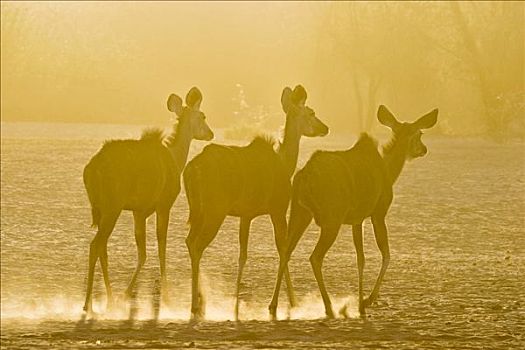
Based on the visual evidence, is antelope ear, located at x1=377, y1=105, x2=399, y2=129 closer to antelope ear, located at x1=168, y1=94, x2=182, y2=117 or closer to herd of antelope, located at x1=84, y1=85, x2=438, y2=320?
herd of antelope, located at x1=84, y1=85, x2=438, y2=320

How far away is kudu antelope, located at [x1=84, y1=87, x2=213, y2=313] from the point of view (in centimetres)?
1148

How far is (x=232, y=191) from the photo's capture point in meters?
11.3

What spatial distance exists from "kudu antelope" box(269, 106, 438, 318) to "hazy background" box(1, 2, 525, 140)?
37.7 meters

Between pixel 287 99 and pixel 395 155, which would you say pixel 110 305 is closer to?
pixel 287 99

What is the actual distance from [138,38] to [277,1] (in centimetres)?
1600

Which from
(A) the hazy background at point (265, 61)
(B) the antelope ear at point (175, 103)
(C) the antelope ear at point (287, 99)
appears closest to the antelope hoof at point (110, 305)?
(B) the antelope ear at point (175, 103)

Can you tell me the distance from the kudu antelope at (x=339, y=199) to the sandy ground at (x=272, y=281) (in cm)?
48

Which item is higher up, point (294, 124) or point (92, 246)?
point (294, 124)

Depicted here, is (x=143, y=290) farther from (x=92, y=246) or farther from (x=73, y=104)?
(x=73, y=104)

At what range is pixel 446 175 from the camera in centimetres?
3122

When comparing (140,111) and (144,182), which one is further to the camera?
(140,111)

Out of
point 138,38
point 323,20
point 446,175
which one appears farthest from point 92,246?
point 138,38

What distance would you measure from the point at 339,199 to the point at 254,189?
74 centimetres

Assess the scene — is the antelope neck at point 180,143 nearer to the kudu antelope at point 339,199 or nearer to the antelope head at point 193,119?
the antelope head at point 193,119
